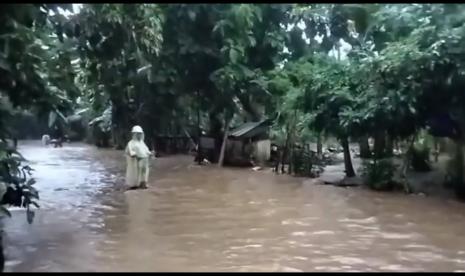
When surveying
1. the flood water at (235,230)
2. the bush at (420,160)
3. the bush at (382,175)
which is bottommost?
the flood water at (235,230)

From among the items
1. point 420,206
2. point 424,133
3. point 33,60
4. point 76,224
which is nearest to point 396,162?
point 424,133

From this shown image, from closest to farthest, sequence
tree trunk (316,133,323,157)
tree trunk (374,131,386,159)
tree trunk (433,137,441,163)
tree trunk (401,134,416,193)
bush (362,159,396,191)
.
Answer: tree trunk (401,134,416,193), bush (362,159,396,191), tree trunk (374,131,386,159), tree trunk (433,137,441,163), tree trunk (316,133,323,157)

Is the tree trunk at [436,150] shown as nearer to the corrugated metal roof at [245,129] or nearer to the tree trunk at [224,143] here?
the corrugated metal roof at [245,129]

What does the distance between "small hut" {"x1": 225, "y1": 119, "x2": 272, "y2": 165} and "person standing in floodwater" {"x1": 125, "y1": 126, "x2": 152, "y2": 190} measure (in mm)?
6486

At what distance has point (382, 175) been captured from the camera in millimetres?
12883

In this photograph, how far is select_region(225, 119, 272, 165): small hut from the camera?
64.1ft

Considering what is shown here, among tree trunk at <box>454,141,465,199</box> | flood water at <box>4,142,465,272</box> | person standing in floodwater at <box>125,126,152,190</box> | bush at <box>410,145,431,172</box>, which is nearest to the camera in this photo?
flood water at <box>4,142,465,272</box>

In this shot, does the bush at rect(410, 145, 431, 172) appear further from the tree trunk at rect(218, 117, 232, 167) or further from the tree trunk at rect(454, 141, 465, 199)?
the tree trunk at rect(218, 117, 232, 167)

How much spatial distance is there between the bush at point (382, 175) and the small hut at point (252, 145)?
6621 mm

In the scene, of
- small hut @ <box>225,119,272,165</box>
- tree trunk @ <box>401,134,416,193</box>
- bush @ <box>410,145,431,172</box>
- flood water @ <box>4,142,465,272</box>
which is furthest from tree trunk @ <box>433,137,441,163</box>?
small hut @ <box>225,119,272,165</box>

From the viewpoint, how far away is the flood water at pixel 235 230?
6.55 metres

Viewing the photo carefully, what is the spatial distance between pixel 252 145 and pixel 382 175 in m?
7.38

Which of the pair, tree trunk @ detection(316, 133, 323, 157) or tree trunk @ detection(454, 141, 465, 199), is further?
tree trunk @ detection(316, 133, 323, 157)

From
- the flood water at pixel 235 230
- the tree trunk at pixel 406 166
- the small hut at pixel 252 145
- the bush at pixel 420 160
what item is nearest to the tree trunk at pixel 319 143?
the flood water at pixel 235 230
